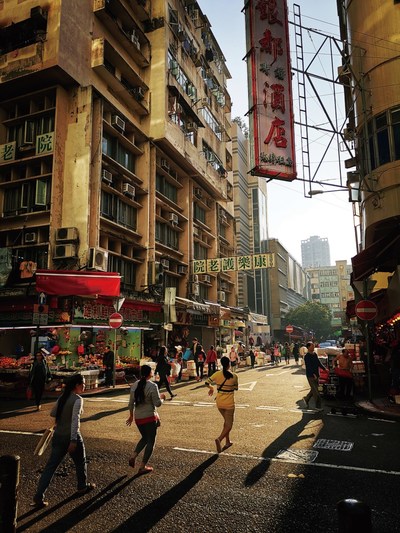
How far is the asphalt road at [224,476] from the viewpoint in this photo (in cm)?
459

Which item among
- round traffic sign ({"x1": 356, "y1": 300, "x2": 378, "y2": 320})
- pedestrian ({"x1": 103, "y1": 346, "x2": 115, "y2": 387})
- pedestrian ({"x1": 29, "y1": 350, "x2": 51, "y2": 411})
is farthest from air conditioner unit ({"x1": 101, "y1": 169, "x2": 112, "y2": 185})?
round traffic sign ({"x1": 356, "y1": 300, "x2": 378, "y2": 320})

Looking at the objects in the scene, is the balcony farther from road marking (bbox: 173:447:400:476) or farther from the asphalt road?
road marking (bbox: 173:447:400:476)

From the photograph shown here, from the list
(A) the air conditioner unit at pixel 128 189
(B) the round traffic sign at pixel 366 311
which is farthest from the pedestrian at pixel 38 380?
(A) the air conditioner unit at pixel 128 189

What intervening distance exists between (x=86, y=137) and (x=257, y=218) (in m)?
56.1

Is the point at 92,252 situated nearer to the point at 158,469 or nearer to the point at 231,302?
the point at 158,469

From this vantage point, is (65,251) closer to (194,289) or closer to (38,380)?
(38,380)

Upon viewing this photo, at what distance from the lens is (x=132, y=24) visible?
28.3 m

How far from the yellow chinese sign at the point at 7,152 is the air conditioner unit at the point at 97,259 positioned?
7.88m

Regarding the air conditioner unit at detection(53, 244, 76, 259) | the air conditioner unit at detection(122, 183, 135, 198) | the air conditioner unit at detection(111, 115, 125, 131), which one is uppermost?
the air conditioner unit at detection(111, 115, 125, 131)

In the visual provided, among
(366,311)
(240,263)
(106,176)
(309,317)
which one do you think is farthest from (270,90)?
(309,317)

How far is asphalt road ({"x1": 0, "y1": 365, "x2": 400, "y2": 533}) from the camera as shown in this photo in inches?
181

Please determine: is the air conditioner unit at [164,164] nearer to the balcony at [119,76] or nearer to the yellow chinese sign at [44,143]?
the balcony at [119,76]

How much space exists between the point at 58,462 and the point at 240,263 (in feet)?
79.0

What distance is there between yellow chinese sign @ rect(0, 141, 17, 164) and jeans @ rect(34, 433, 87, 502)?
21.4 meters
